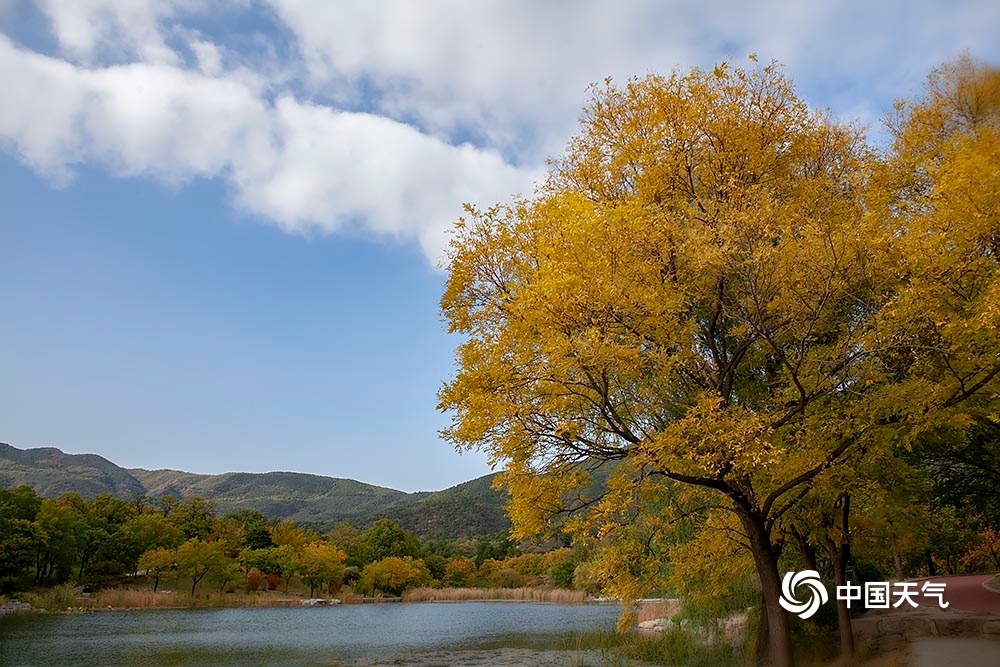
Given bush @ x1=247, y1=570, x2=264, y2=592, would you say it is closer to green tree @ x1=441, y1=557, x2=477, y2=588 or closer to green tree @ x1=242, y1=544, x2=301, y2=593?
green tree @ x1=242, y1=544, x2=301, y2=593

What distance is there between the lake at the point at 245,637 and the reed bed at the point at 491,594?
25.9 m

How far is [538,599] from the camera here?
222 ft

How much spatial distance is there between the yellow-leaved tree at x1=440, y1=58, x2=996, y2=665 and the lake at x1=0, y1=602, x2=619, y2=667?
14.3 meters

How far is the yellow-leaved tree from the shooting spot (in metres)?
8.78

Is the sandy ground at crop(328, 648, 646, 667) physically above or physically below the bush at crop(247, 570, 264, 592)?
above

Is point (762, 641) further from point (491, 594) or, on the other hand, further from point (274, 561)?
point (491, 594)

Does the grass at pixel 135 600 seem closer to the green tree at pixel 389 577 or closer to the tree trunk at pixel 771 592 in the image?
the green tree at pixel 389 577

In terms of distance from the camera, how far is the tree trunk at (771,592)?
10461 mm

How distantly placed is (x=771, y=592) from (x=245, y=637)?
2405 centimetres

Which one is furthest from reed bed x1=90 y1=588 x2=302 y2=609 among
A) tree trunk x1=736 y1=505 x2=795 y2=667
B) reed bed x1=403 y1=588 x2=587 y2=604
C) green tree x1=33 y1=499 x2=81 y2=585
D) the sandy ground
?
tree trunk x1=736 y1=505 x2=795 y2=667

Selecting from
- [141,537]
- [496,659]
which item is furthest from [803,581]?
[141,537]

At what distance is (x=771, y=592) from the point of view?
35.8 feet

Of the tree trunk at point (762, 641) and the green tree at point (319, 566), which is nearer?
the tree trunk at point (762, 641)

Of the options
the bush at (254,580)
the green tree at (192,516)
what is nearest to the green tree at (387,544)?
the bush at (254,580)
